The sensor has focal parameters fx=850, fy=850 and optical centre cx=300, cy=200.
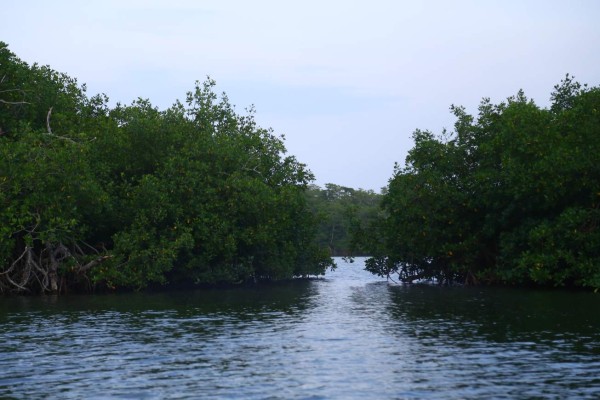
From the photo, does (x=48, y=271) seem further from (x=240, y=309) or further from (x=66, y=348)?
(x=66, y=348)

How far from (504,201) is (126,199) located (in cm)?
2538

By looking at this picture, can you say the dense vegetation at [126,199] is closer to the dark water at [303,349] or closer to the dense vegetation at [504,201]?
the dark water at [303,349]

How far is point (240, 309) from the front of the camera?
42281 mm

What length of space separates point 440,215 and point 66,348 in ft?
121

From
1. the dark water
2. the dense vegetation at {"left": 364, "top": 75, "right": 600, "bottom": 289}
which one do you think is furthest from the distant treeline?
the dark water

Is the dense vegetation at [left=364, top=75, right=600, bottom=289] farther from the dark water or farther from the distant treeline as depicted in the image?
the dark water

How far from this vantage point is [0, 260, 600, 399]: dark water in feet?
67.1

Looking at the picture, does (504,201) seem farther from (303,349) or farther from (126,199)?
(303,349)

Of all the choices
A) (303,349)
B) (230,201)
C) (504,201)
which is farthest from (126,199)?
(303,349)

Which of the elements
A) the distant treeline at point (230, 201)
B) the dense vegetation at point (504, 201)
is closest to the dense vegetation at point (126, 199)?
the distant treeline at point (230, 201)

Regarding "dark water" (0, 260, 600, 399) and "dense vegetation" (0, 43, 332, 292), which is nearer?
"dark water" (0, 260, 600, 399)

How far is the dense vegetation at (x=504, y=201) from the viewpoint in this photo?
5125 centimetres

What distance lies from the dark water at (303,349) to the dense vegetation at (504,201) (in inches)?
256

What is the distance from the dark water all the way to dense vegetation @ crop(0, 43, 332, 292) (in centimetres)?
590
